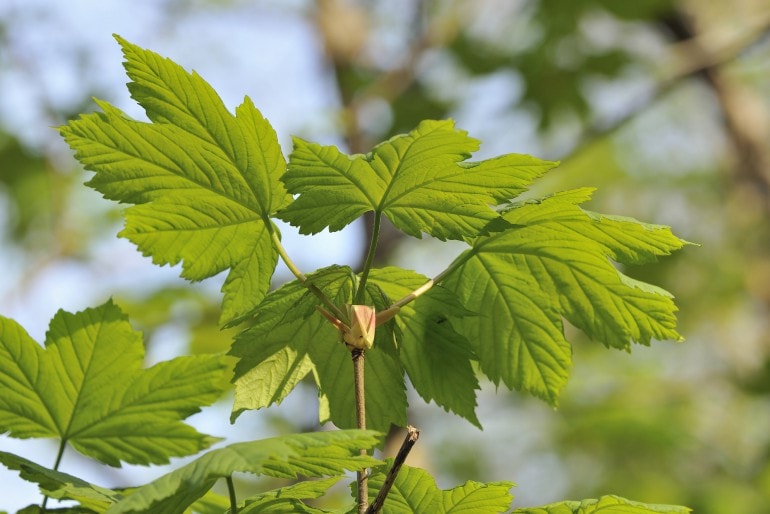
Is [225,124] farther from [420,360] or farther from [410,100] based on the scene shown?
[410,100]

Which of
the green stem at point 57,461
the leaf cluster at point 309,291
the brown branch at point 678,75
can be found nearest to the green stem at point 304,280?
the leaf cluster at point 309,291

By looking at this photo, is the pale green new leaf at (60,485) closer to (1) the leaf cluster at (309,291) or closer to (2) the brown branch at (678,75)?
(1) the leaf cluster at (309,291)

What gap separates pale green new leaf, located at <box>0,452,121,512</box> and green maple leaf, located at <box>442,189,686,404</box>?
11.4 inches

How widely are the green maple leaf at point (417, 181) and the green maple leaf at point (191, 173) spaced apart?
37 mm

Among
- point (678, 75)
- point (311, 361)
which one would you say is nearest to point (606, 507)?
point (311, 361)

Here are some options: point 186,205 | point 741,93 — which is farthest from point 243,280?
point 741,93

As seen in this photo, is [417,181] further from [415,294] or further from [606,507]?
[606,507]

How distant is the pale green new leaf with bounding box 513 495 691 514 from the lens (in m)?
0.57

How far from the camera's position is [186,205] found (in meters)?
0.62

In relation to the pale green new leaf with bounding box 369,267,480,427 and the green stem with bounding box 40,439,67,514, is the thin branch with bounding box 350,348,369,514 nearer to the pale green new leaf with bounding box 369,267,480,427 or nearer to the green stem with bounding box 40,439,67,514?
the pale green new leaf with bounding box 369,267,480,427

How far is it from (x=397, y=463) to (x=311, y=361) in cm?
16

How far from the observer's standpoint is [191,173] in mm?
613

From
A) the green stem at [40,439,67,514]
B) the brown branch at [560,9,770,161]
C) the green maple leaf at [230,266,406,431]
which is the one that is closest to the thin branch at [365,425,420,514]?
the green maple leaf at [230,266,406,431]

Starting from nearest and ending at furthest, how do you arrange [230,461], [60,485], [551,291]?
[230,461] → [60,485] → [551,291]
